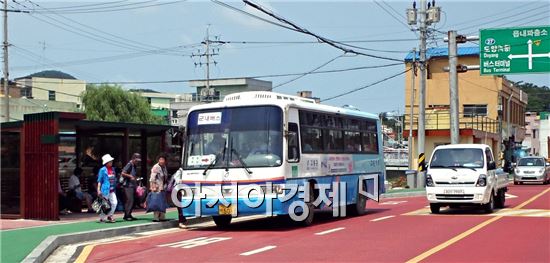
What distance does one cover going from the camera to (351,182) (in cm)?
2042

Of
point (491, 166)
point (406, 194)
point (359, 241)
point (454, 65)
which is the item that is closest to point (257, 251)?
point (359, 241)

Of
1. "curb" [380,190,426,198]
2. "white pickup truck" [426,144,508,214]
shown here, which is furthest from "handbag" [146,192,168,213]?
"curb" [380,190,426,198]

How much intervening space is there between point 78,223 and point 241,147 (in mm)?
4631

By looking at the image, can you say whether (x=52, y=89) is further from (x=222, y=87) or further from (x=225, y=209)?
(x=225, y=209)

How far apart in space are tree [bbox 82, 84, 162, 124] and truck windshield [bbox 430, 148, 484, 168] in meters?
41.6

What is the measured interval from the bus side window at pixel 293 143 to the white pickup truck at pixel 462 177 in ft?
15.9

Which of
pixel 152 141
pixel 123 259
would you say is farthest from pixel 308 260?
pixel 152 141

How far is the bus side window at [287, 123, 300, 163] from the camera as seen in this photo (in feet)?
54.0

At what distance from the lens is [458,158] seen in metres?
20.1

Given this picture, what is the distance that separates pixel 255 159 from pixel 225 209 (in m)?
1.36

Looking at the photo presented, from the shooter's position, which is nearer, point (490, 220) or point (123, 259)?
point (123, 259)

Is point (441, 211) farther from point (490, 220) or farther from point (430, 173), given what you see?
point (490, 220)

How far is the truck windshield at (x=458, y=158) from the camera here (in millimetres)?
19750

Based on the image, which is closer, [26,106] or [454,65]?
[454,65]
